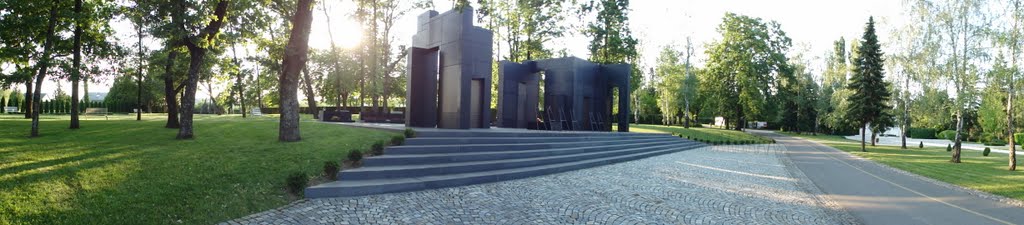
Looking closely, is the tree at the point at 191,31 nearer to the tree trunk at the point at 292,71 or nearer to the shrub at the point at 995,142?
the tree trunk at the point at 292,71

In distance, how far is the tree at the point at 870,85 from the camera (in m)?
30.2

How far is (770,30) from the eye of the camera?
42.7 metres

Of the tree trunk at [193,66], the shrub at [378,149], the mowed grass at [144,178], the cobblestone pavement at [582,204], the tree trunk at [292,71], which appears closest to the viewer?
the mowed grass at [144,178]

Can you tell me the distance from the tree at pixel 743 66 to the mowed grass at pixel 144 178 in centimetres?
3718

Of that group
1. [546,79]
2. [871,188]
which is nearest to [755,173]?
[871,188]

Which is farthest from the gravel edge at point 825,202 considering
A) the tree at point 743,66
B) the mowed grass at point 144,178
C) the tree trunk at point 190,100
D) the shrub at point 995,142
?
the shrub at point 995,142

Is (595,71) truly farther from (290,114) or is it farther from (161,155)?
(161,155)

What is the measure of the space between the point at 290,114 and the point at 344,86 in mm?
24418

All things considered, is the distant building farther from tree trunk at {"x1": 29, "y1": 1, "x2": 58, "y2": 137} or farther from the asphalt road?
the asphalt road

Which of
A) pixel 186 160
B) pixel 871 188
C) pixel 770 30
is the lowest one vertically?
pixel 871 188

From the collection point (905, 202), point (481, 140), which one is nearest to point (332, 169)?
point (481, 140)

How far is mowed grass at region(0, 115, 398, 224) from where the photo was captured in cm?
548

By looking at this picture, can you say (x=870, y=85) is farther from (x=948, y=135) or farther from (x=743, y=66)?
(x=948, y=135)

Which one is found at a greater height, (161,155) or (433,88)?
(433,88)
